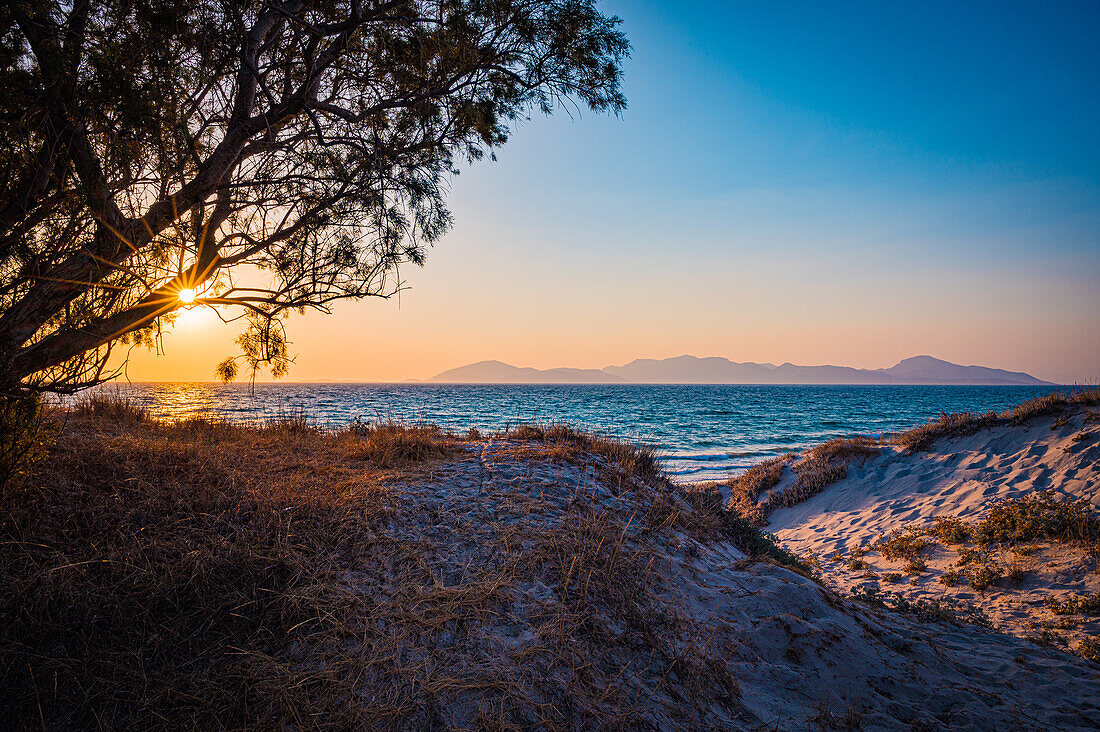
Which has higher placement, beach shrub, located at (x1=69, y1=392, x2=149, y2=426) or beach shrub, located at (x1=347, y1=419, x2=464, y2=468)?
beach shrub, located at (x1=69, y1=392, x2=149, y2=426)

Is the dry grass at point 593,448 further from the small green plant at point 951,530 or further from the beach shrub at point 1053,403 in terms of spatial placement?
the beach shrub at point 1053,403

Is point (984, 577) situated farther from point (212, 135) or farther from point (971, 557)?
point (212, 135)

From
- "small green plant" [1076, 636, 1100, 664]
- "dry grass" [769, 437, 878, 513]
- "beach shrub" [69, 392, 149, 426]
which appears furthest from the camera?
"dry grass" [769, 437, 878, 513]

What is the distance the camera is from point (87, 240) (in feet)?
11.7

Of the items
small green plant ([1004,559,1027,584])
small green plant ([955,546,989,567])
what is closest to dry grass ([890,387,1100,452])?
small green plant ([955,546,989,567])

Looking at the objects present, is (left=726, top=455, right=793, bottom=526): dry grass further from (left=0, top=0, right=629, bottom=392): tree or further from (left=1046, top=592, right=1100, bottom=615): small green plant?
(left=0, top=0, right=629, bottom=392): tree

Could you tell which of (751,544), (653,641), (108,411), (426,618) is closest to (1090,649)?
(751,544)

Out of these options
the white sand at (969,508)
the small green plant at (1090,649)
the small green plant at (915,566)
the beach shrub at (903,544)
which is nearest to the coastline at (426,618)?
the small green plant at (1090,649)

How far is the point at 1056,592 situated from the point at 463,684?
781 centimetres

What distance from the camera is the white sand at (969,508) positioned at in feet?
20.0

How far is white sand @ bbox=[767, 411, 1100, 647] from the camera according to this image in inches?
240

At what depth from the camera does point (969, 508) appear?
8750 mm

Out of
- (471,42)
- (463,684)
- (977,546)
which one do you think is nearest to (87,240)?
(471,42)

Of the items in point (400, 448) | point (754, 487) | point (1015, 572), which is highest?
point (400, 448)
